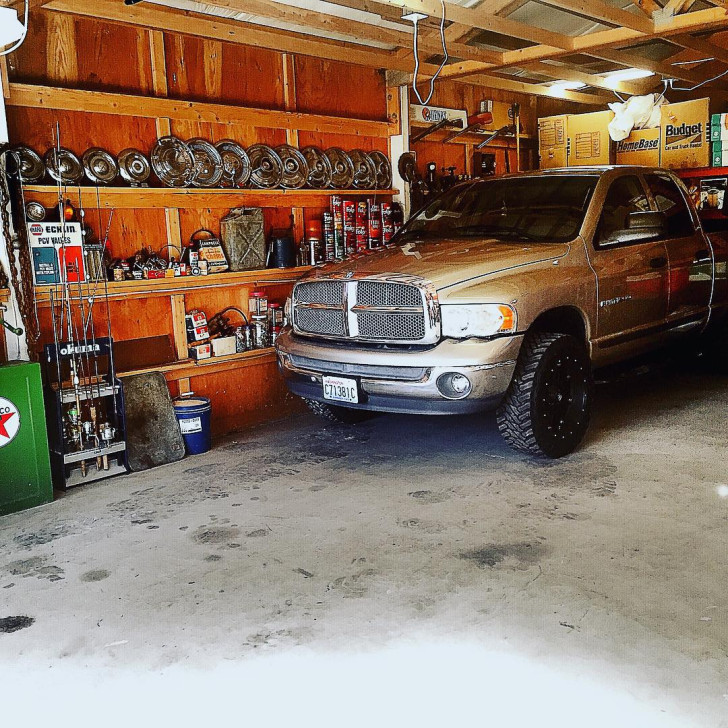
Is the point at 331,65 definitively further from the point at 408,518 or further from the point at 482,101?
the point at 408,518

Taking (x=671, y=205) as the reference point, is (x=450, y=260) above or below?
below

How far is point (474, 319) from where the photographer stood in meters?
4.33

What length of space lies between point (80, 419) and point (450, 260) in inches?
97.4

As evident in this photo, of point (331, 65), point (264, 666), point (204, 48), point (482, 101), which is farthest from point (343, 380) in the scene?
point (482, 101)

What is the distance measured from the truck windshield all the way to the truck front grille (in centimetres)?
103

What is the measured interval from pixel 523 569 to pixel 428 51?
14.9 feet

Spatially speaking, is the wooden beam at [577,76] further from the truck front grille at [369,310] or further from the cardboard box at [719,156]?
the truck front grille at [369,310]

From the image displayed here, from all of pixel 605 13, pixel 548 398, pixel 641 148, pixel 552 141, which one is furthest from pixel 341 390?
pixel 552 141

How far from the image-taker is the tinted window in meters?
5.82

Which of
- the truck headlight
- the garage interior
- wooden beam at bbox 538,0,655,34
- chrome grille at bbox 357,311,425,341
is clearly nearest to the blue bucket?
the garage interior

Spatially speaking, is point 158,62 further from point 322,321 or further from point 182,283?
point 322,321

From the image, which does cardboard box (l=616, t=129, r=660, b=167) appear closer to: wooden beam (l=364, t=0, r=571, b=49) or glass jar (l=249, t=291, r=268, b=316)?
wooden beam (l=364, t=0, r=571, b=49)

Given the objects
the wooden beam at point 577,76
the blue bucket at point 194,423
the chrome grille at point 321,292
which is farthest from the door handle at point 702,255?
the blue bucket at point 194,423

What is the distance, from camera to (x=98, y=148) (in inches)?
201
